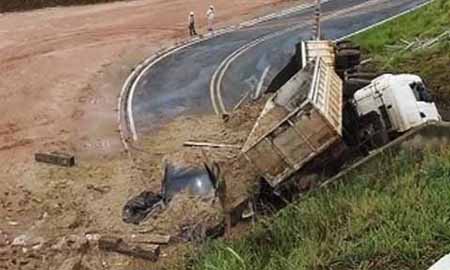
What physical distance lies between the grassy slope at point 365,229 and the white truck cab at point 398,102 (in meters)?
4.92

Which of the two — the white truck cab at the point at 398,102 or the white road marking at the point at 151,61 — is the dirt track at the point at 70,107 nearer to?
the white road marking at the point at 151,61

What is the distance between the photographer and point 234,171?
18.2 meters

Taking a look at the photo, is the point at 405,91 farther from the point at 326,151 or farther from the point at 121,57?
the point at 121,57

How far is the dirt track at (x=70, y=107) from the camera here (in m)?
18.9

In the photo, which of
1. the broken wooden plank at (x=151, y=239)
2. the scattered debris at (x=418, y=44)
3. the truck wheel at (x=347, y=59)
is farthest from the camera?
the scattered debris at (x=418, y=44)

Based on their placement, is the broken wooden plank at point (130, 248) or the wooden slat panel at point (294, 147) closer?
the broken wooden plank at point (130, 248)

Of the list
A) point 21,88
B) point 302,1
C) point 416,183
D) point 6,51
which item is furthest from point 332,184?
point 302,1

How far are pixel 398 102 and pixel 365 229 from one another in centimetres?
1018

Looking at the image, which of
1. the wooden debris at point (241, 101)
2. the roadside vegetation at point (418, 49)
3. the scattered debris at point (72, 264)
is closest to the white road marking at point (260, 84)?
the wooden debris at point (241, 101)

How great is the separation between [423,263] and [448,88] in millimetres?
14809

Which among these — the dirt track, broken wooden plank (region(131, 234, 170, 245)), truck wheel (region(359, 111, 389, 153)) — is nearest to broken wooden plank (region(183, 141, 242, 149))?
the dirt track

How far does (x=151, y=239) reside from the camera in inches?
679

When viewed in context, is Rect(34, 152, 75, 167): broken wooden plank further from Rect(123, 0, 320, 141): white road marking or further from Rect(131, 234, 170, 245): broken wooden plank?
Rect(131, 234, 170, 245): broken wooden plank

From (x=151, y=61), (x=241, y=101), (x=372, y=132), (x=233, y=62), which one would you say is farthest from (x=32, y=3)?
(x=372, y=132)
